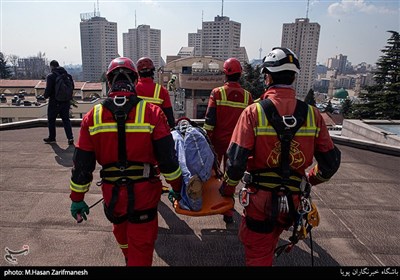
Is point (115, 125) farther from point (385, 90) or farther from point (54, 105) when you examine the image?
point (385, 90)

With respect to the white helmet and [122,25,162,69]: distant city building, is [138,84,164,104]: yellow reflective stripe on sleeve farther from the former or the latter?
[122,25,162,69]: distant city building

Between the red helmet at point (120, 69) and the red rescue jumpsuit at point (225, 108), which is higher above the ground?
the red helmet at point (120, 69)

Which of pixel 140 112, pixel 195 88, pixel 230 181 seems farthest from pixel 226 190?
pixel 195 88

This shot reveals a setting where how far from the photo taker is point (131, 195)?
2527mm

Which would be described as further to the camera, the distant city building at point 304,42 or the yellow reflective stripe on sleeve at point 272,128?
the distant city building at point 304,42

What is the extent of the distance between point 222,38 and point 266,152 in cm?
12101

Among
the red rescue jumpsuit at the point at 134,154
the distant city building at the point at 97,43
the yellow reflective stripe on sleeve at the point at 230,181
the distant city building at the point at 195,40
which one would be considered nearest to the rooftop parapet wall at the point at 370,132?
the yellow reflective stripe on sleeve at the point at 230,181

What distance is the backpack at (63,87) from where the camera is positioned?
652 cm

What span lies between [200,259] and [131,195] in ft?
4.17

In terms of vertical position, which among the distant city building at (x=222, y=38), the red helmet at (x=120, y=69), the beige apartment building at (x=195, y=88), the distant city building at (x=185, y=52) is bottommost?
the beige apartment building at (x=195, y=88)

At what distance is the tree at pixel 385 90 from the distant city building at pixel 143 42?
121262mm

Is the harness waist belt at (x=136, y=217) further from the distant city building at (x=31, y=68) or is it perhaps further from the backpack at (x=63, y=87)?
the distant city building at (x=31, y=68)

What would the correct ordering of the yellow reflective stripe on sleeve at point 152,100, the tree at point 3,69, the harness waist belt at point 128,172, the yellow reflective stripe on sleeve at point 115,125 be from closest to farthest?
the yellow reflective stripe on sleeve at point 115,125
the harness waist belt at point 128,172
the yellow reflective stripe on sleeve at point 152,100
the tree at point 3,69

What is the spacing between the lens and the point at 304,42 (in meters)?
104
